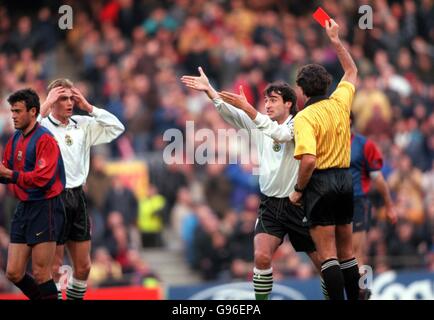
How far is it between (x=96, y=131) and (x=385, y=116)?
10699 mm

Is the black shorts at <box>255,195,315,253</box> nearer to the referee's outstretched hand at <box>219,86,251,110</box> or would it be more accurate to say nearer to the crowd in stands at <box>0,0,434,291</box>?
the referee's outstretched hand at <box>219,86,251,110</box>

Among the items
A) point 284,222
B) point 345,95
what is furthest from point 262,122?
point 284,222

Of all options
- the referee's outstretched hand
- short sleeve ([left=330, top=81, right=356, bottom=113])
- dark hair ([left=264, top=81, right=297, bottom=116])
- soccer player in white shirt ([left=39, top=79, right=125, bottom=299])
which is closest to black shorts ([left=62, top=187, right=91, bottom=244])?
soccer player in white shirt ([left=39, top=79, right=125, bottom=299])

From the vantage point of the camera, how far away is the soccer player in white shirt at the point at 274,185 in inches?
476

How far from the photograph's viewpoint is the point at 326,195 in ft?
37.4

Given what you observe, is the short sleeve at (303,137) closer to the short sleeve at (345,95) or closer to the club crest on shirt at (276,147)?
the short sleeve at (345,95)

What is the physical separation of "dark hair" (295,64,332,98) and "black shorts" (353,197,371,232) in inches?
111

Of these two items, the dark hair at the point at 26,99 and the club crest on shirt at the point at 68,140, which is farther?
the club crest on shirt at the point at 68,140

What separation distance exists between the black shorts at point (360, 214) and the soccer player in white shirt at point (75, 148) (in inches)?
125

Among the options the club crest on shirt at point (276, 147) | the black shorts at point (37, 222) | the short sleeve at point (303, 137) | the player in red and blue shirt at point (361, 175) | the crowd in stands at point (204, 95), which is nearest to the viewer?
the short sleeve at point (303, 137)

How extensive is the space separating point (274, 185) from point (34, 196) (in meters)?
2.44

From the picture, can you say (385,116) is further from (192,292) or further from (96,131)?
(96,131)

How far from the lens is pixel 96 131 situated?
12.7 meters

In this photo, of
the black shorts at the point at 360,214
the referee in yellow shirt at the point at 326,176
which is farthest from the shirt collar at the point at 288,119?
the black shorts at the point at 360,214
